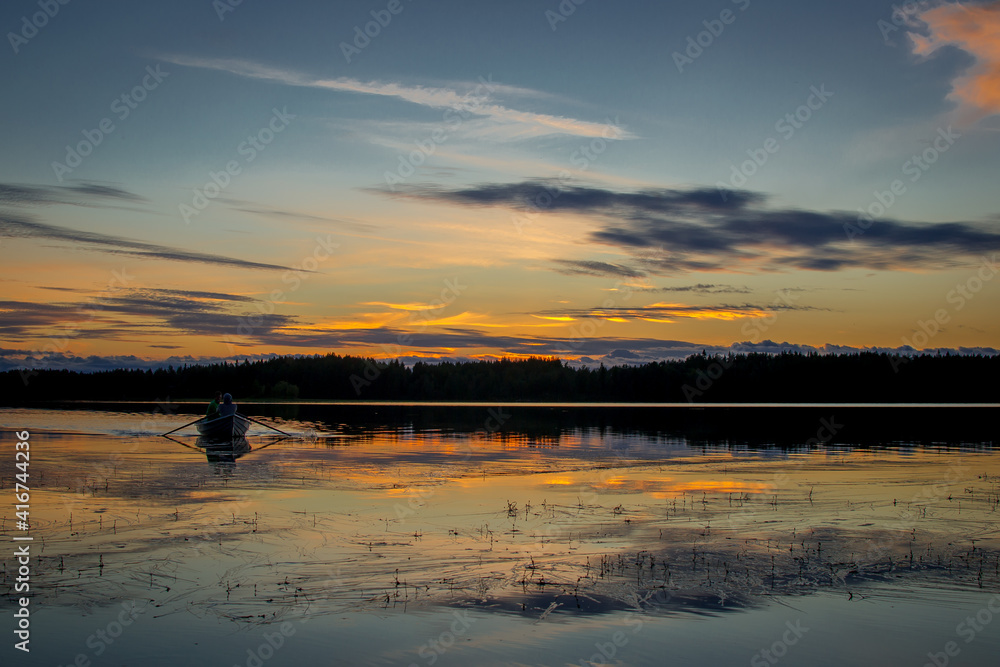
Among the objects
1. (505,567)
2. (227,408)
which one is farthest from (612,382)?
(505,567)

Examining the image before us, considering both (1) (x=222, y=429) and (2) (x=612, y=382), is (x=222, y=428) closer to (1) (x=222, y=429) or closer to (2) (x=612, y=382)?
(1) (x=222, y=429)

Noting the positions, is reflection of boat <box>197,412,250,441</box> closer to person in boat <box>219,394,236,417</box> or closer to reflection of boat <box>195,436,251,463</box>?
reflection of boat <box>195,436,251,463</box>

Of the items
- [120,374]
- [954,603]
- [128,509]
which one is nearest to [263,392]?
[120,374]

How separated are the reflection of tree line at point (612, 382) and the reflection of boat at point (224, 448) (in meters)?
128

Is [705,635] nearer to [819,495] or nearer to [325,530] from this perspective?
[325,530]

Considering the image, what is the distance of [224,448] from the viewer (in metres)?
39.9

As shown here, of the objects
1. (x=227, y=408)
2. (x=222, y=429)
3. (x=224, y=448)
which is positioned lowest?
(x=224, y=448)

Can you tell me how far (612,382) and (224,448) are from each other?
15047cm

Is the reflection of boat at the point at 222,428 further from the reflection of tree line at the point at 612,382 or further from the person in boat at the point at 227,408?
the reflection of tree line at the point at 612,382

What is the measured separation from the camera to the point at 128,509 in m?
19.0

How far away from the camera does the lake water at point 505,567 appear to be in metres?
9.84

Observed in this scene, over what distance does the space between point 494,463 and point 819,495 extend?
12.9m

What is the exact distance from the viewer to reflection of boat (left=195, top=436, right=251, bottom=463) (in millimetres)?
35272

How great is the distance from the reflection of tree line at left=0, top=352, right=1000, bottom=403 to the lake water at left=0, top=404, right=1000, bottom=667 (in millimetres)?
140528
